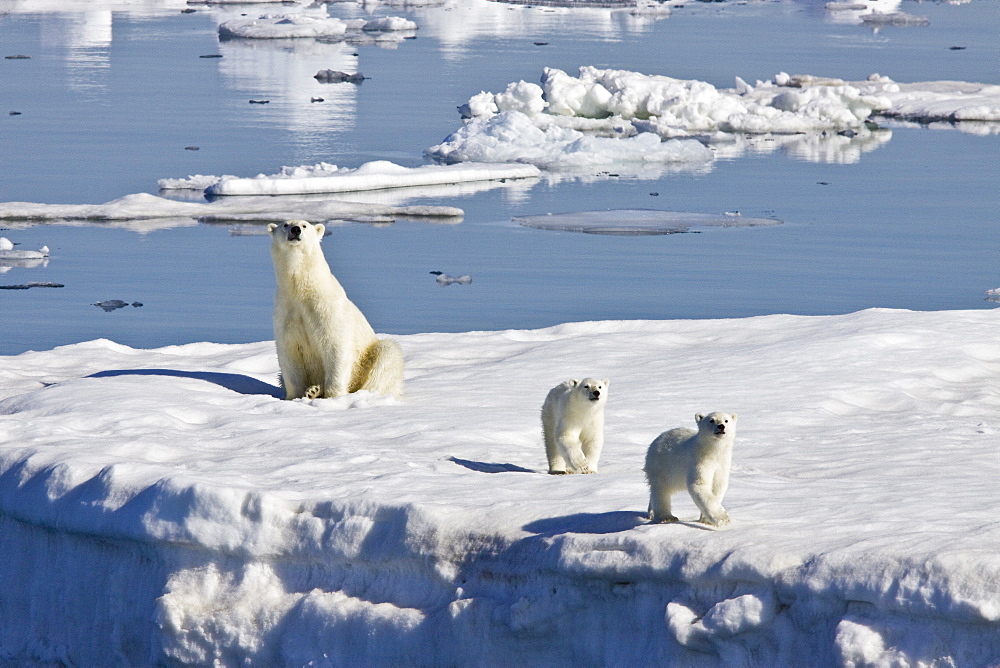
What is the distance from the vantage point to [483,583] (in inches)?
187

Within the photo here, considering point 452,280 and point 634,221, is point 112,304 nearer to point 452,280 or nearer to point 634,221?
point 452,280

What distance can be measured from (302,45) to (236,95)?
41.9 ft

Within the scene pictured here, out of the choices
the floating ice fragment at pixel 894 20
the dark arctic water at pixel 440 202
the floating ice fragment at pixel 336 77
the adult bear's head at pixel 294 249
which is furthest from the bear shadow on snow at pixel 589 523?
the floating ice fragment at pixel 894 20

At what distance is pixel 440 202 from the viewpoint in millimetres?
18672

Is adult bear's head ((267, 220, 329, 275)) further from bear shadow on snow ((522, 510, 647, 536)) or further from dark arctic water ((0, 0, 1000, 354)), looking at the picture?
dark arctic water ((0, 0, 1000, 354))

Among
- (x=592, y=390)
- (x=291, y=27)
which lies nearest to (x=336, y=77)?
(x=291, y=27)

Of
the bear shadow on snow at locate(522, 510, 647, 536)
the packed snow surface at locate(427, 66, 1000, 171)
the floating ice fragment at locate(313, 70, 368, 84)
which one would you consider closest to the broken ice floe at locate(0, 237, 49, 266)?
the packed snow surface at locate(427, 66, 1000, 171)

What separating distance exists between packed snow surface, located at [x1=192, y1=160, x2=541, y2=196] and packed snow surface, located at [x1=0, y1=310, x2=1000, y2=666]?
10658mm

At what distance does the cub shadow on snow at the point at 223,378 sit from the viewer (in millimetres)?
7730

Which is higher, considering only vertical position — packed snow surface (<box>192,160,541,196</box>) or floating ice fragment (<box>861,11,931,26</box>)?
floating ice fragment (<box>861,11,931,26</box>)

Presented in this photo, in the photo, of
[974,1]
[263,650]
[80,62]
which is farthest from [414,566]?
[974,1]

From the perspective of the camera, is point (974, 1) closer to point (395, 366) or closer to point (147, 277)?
point (147, 277)

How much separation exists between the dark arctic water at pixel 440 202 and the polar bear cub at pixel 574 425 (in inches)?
264

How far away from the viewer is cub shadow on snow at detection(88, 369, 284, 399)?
7.73 metres
